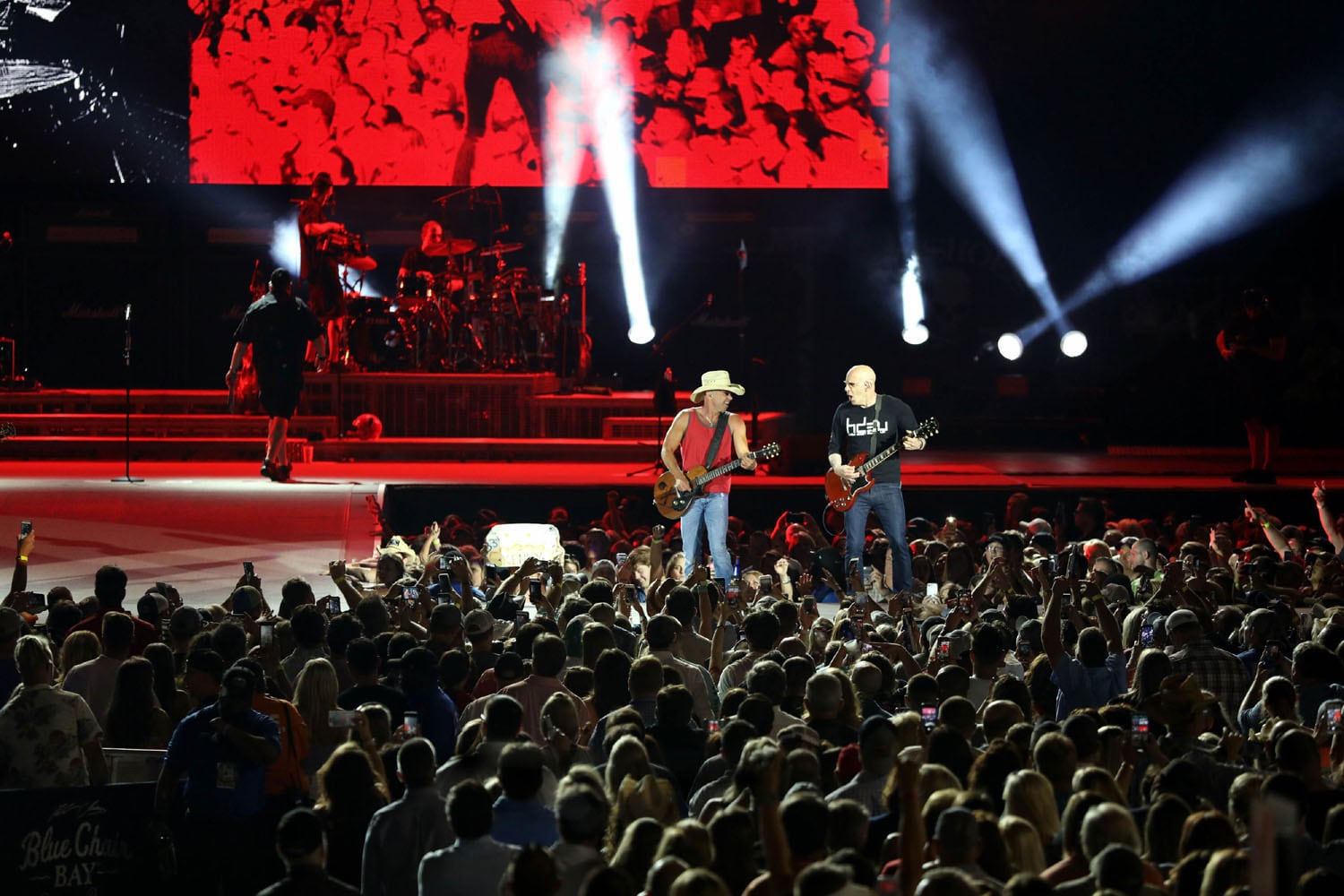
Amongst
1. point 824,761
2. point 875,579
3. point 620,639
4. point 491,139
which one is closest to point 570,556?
point 875,579

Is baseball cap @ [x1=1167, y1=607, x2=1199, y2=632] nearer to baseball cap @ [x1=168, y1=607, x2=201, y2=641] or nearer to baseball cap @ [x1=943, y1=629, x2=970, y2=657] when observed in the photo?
baseball cap @ [x1=943, y1=629, x2=970, y2=657]

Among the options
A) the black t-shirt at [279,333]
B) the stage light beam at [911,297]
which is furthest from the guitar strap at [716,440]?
the stage light beam at [911,297]

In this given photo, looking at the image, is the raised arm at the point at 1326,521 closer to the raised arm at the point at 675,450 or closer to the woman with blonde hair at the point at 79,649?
the raised arm at the point at 675,450

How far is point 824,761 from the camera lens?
4.60 metres

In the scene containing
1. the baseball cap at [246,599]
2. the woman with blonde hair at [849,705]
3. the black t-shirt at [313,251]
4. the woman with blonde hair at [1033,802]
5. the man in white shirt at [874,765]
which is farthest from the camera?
the black t-shirt at [313,251]

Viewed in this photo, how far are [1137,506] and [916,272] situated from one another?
8838 millimetres

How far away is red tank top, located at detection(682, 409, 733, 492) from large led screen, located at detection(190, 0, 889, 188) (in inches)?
468

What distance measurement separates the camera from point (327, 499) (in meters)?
12.7

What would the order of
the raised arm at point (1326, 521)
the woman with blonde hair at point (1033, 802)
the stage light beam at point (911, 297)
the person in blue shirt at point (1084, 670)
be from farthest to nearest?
the stage light beam at point (911, 297), the raised arm at point (1326, 521), the person in blue shirt at point (1084, 670), the woman with blonde hair at point (1033, 802)

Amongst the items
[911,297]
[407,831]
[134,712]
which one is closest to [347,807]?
[407,831]

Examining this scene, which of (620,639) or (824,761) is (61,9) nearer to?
(620,639)

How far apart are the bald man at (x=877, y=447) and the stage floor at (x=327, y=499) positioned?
11.1ft

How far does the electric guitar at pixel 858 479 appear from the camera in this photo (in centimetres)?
907

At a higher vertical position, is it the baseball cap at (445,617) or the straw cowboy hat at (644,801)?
the baseball cap at (445,617)
